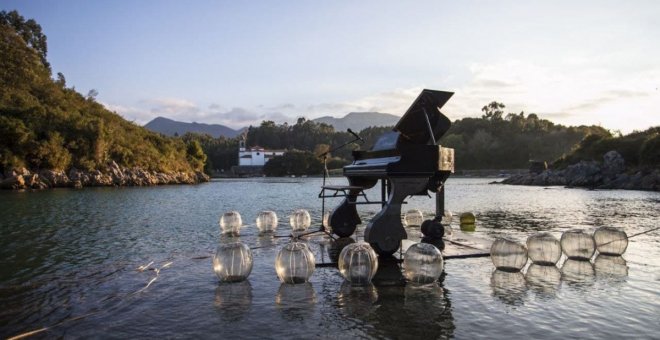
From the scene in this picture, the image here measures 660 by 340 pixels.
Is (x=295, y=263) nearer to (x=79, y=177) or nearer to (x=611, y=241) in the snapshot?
(x=611, y=241)

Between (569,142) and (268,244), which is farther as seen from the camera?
(569,142)

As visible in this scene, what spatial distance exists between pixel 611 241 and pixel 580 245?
1213mm

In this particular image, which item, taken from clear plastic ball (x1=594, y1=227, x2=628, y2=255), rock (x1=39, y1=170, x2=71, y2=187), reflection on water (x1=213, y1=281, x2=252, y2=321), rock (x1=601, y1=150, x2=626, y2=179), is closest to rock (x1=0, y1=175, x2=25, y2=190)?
rock (x1=39, y1=170, x2=71, y2=187)

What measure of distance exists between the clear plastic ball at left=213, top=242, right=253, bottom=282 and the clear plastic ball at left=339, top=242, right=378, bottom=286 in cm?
189

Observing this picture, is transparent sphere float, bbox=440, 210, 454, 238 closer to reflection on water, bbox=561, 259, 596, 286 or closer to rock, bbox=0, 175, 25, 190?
reflection on water, bbox=561, 259, 596, 286

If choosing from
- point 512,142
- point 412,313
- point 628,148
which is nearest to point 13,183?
point 412,313

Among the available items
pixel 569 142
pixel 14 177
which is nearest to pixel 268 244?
pixel 14 177

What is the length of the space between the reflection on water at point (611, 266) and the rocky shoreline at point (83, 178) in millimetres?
58938

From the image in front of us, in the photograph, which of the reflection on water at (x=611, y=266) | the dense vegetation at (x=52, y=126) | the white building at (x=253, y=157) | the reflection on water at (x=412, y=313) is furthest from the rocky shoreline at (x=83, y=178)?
the white building at (x=253, y=157)

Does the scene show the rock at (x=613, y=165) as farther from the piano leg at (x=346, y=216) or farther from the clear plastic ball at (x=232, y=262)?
the clear plastic ball at (x=232, y=262)

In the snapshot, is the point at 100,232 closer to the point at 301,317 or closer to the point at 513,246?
the point at 301,317

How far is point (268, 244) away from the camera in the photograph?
13.0m

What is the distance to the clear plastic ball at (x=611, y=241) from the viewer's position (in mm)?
10734

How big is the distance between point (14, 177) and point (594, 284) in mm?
59824
